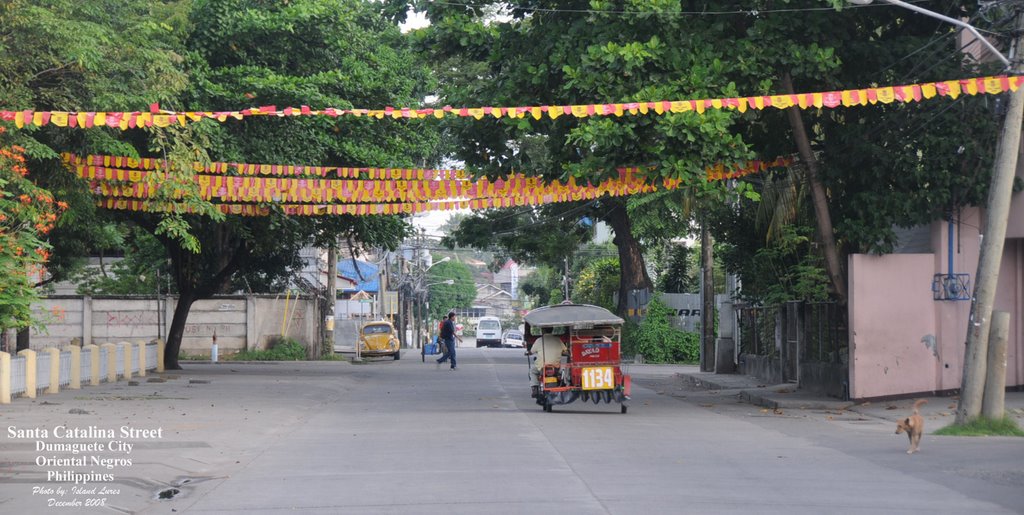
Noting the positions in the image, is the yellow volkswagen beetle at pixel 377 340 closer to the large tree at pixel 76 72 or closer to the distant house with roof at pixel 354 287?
the large tree at pixel 76 72

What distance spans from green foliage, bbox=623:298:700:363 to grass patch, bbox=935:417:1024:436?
2906 cm

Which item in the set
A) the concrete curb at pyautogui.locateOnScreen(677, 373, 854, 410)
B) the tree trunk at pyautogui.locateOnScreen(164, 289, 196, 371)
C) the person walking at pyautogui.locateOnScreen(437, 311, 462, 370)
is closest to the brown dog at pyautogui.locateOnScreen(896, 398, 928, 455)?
the concrete curb at pyautogui.locateOnScreen(677, 373, 854, 410)

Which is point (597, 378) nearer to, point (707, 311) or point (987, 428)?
point (987, 428)

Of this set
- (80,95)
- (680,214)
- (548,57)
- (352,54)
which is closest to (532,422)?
(548,57)

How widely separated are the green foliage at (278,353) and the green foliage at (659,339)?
538 inches

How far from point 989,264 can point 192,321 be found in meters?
35.1

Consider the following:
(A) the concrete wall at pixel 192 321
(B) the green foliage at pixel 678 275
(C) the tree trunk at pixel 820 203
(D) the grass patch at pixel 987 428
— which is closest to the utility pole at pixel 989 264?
(D) the grass patch at pixel 987 428

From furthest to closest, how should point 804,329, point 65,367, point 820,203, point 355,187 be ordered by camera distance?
point 804,329
point 65,367
point 355,187
point 820,203

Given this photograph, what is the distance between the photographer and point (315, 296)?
49531mm

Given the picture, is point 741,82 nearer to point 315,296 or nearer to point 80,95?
point 80,95

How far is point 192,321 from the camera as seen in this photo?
44844 millimetres

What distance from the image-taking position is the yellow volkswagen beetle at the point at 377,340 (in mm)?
A: 49094

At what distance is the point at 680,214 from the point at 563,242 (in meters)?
7.93

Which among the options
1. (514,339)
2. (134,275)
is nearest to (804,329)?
(134,275)
